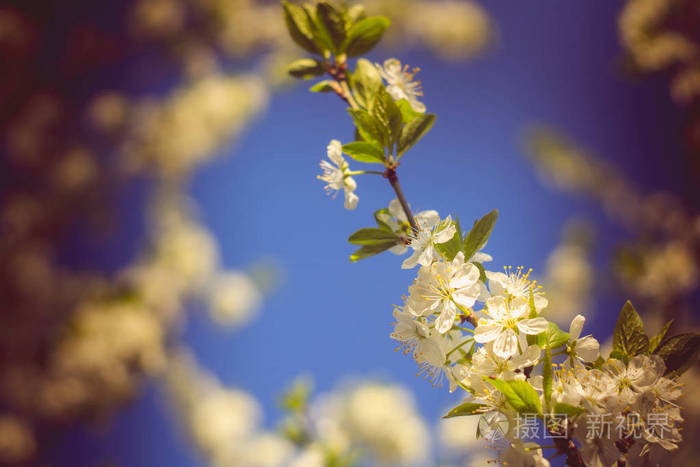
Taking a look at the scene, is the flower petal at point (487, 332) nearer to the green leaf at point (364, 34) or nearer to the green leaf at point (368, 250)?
the green leaf at point (368, 250)

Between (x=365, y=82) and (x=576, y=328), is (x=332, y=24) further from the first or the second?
(x=576, y=328)

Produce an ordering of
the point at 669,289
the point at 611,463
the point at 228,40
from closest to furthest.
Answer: the point at 611,463 < the point at 669,289 < the point at 228,40

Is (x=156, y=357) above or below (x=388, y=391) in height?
above

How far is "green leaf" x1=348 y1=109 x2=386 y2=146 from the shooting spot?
10.5 inches

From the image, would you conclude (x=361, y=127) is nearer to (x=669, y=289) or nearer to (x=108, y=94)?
(x=669, y=289)

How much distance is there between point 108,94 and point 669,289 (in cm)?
154

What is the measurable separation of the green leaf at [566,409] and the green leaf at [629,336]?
0.22 ft

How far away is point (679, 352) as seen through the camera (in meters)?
0.24

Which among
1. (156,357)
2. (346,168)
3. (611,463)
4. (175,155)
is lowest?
(611,463)

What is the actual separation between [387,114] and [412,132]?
0.08 ft

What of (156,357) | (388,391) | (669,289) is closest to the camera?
(669,289)

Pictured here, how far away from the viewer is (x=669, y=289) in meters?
0.80

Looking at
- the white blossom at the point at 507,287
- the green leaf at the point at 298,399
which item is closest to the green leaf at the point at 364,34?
the white blossom at the point at 507,287

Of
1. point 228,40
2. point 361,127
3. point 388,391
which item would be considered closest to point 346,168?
point 361,127
